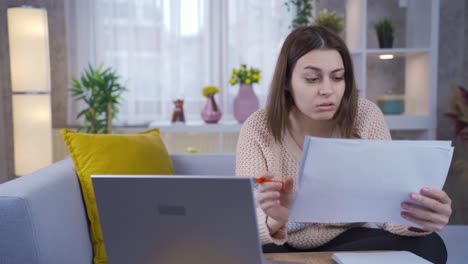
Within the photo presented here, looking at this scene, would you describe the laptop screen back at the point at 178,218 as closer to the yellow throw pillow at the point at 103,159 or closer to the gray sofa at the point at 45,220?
the gray sofa at the point at 45,220

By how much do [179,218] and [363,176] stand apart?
1.27 ft

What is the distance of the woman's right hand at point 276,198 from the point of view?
3.30ft

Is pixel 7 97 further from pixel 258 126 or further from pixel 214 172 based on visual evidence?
pixel 258 126

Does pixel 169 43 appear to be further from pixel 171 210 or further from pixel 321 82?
pixel 171 210

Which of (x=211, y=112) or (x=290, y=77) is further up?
(x=290, y=77)

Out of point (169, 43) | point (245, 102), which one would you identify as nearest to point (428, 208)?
point (245, 102)

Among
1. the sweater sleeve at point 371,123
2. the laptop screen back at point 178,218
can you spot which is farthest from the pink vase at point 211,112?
the laptop screen back at point 178,218

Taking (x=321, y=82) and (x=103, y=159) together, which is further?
(x=103, y=159)

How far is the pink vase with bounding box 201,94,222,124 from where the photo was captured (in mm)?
3160

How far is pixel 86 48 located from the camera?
350cm

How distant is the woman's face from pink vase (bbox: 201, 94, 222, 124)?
184cm

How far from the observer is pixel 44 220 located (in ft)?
3.97

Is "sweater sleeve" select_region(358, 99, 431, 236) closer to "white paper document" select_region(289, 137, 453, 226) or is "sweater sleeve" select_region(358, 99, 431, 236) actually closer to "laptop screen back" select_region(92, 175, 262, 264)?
"white paper document" select_region(289, 137, 453, 226)

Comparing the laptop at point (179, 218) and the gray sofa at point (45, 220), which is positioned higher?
the laptop at point (179, 218)
